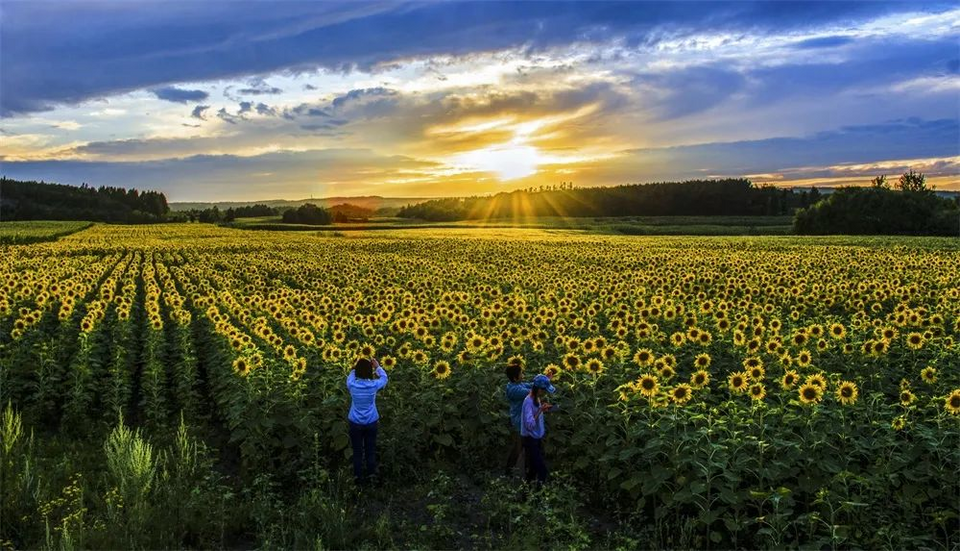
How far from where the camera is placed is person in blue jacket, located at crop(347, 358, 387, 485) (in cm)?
900

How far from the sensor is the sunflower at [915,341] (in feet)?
35.2

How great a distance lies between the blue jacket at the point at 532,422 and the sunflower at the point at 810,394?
9.74 feet

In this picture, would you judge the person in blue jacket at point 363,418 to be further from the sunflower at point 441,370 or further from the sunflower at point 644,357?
the sunflower at point 644,357

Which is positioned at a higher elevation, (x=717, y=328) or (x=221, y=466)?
(x=717, y=328)

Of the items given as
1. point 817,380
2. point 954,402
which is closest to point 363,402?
point 817,380

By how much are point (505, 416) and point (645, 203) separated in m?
143

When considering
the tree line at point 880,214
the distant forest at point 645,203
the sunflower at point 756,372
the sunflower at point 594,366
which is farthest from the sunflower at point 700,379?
the distant forest at point 645,203

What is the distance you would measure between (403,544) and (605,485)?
2565 mm

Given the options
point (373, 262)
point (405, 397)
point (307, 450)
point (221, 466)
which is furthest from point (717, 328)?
point (373, 262)

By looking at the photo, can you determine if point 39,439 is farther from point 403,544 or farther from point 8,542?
point 403,544

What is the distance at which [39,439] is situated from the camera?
11.0 meters

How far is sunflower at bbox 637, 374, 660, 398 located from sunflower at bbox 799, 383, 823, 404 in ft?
5.19

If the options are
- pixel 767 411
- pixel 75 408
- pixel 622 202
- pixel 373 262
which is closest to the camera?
pixel 767 411

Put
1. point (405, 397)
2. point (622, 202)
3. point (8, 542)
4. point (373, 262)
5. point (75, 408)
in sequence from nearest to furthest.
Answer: point (8, 542) < point (405, 397) < point (75, 408) < point (373, 262) < point (622, 202)
